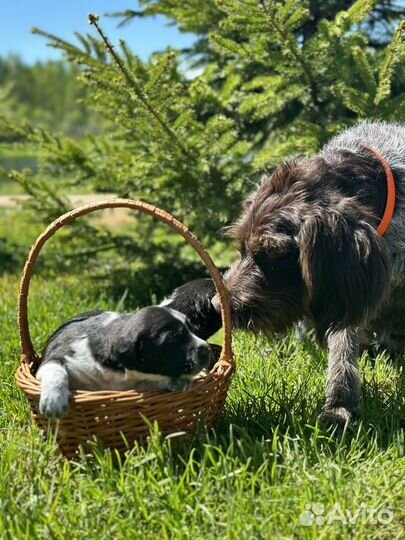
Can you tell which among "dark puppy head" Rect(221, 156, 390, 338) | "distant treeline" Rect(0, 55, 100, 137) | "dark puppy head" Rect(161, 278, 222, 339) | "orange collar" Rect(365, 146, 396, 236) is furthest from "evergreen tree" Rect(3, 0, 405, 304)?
"distant treeline" Rect(0, 55, 100, 137)

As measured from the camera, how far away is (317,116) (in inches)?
214

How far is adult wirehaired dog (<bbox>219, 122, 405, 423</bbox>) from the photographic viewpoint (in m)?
3.11

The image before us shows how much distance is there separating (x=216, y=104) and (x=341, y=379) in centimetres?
278

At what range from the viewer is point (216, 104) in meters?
5.54

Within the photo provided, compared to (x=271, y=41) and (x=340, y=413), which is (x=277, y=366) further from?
(x=271, y=41)

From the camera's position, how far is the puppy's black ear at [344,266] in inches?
121

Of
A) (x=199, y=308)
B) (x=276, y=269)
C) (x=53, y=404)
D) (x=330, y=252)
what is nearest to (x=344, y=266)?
(x=330, y=252)

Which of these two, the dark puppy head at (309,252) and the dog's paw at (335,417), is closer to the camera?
the dark puppy head at (309,252)

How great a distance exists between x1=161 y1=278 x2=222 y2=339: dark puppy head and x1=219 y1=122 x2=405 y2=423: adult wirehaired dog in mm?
194

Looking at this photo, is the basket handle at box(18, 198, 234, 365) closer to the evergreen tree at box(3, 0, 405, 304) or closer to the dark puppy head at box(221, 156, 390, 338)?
the dark puppy head at box(221, 156, 390, 338)

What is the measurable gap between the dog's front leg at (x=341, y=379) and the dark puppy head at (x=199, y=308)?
598 mm

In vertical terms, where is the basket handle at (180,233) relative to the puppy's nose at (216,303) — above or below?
above

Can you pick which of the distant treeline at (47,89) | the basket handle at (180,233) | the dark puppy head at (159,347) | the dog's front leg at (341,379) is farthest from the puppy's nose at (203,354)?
the distant treeline at (47,89)

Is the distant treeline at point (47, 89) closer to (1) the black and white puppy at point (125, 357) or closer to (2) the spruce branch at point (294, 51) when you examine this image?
(2) the spruce branch at point (294, 51)
